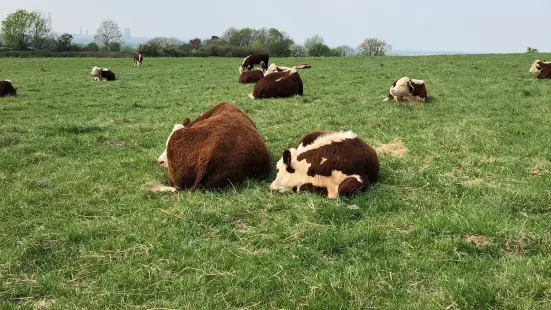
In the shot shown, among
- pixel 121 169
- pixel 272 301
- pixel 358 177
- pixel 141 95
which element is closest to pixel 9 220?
pixel 121 169

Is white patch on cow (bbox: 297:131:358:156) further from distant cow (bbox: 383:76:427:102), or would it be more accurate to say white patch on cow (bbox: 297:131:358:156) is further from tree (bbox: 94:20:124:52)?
tree (bbox: 94:20:124:52)

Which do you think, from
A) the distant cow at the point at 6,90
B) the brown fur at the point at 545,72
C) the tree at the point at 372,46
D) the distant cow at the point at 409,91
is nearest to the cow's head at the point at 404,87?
the distant cow at the point at 409,91

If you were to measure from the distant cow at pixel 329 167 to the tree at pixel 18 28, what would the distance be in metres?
81.6

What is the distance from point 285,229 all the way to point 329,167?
1.45m

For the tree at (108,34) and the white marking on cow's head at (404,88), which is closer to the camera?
the white marking on cow's head at (404,88)

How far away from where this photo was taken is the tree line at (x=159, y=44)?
65438 mm

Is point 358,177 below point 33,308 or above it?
above

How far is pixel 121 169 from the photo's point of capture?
802 centimetres

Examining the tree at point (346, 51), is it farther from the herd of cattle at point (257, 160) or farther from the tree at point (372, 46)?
the herd of cattle at point (257, 160)

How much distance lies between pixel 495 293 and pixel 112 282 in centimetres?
334

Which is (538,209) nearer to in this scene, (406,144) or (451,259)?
(451,259)

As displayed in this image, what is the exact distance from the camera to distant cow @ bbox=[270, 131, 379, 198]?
20.9 ft

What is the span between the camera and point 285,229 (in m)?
5.36

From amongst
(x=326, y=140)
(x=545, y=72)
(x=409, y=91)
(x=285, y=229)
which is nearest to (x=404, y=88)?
(x=409, y=91)
